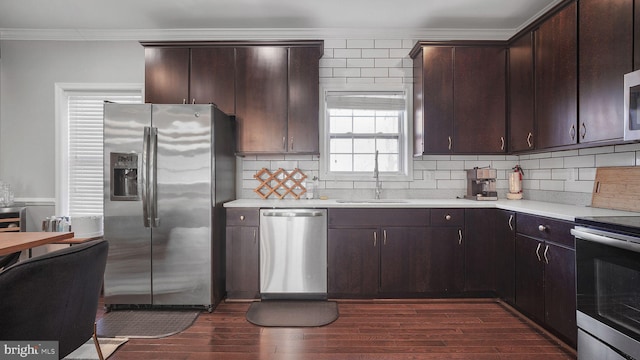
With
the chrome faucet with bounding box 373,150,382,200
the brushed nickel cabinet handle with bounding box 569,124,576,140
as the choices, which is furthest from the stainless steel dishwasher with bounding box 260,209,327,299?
the brushed nickel cabinet handle with bounding box 569,124,576,140

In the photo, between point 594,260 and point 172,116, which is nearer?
point 594,260

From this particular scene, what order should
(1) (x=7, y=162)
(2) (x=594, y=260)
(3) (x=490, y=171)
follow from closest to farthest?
1. (2) (x=594, y=260)
2. (3) (x=490, y=171)
3. (1) (x=7, y=162)

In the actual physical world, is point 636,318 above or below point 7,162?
below

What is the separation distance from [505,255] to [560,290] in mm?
661

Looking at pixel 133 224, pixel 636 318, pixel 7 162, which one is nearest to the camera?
pixel 636 318

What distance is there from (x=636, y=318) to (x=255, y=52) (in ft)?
10.9

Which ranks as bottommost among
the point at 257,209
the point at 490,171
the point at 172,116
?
the point at 257,209

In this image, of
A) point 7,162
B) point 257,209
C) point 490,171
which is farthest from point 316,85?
point 7,162

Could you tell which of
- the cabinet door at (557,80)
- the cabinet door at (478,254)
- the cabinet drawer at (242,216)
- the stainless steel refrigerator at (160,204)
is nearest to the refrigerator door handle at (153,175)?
the stainless steel refrigerator at (160,204)

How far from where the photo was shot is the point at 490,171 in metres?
3.17

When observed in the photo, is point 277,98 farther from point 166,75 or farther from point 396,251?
point 396,251

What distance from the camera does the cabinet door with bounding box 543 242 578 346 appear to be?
2027mm

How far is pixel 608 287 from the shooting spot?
1.66 meters

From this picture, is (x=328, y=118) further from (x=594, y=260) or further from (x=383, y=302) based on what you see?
(x=594, y=260)
